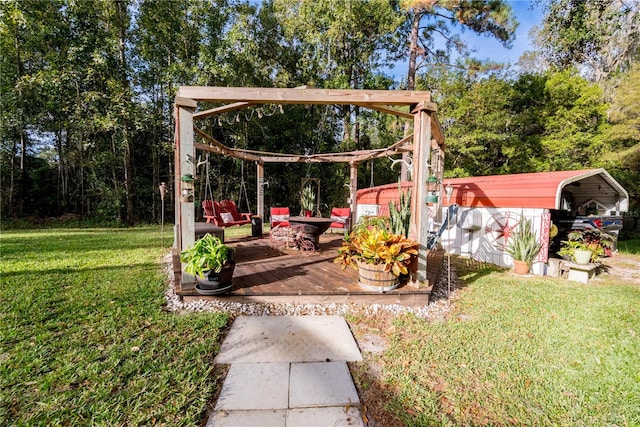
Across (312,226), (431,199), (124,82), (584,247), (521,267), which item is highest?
(124,82)

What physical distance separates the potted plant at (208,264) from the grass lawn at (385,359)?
13.0 inches

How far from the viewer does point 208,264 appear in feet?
9.42

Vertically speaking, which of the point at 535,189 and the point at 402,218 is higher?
the point at 535,189

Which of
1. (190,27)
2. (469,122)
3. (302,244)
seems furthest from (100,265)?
(469,122)

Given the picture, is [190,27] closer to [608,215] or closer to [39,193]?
[39,193]

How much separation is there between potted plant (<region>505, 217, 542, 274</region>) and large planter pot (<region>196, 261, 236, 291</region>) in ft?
16.3

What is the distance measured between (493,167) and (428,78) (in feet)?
14.6

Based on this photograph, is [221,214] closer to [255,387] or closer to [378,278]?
[378,278]

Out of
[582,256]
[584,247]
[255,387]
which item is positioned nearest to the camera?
[255,387]

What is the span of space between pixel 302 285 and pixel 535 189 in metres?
4.52

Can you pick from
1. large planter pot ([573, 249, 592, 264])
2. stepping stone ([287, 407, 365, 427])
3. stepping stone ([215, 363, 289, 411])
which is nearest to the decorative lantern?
stepping stone ([215, 363, 289, 411])

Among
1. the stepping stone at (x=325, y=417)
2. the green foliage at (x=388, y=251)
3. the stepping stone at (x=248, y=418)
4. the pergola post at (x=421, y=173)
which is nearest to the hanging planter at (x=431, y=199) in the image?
the pergola post at (x=421, y=173)

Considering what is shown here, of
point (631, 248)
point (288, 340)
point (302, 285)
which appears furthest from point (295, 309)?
point (631, 248)

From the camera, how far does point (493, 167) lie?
34.9 feet
